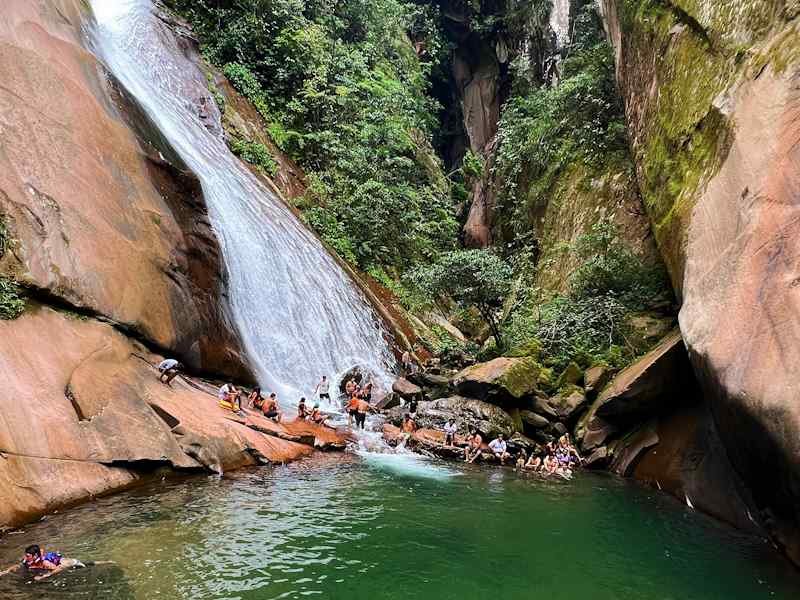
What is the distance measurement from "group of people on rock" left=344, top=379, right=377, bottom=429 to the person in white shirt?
60cm

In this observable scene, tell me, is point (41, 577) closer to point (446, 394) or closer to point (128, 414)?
point (128, 414)

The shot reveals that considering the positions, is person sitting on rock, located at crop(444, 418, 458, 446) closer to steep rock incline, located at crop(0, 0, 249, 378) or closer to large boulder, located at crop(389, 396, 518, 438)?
large boulder, located at crop(389, 396, 518, 438)

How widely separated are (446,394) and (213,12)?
22865mm

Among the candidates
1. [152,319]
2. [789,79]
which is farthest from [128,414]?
[789,79]

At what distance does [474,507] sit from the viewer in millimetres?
11812

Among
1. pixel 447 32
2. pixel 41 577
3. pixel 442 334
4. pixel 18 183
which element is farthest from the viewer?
pixel 447 32

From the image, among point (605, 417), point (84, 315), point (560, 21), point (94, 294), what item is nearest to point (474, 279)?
point (605, 417)

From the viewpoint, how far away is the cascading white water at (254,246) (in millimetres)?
18531

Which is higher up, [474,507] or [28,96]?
[28,96]

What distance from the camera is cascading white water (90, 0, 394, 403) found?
18531mm

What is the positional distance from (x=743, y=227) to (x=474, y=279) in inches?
475

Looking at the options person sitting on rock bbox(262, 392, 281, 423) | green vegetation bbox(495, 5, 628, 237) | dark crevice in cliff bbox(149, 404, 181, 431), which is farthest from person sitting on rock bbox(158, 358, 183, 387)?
green vegetation bbox(495, 5, 628, 237)

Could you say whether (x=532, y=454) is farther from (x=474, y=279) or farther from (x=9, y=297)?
(x=9, y=297)

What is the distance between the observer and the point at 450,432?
57.2ft
